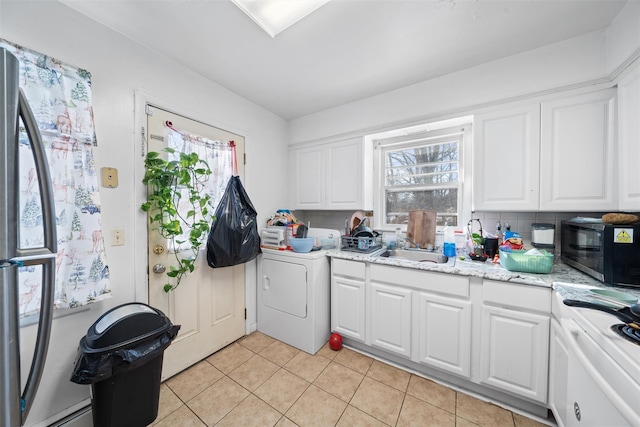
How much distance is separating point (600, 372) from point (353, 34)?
1985 mm

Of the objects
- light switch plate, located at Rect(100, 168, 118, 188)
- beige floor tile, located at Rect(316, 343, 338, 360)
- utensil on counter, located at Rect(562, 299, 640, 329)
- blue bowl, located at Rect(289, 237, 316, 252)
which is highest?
light switch plate, located at Rect(100, 168, 118, 188)

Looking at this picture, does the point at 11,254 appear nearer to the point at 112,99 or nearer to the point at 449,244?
the point at 112,99

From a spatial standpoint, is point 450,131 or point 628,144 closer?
point 628,144

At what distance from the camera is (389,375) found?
5.82 ft

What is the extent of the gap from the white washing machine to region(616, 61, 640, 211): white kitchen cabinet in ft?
6.43

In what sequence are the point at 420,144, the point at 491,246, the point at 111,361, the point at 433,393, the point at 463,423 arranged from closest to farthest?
the point at 111,361 < the point at 463,423 < the point at 433,393 < the point at 491,246 < the point at 420,144

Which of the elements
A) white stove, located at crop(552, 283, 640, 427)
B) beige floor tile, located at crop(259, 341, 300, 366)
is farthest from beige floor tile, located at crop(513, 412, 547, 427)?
beige floor tile, located at crop(259, 341, 300, 366)

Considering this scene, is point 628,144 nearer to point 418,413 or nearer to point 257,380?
point 418,413

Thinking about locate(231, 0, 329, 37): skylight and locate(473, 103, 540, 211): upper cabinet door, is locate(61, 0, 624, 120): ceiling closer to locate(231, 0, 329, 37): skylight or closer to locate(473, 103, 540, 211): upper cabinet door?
locate(231, 0, 329, 37): skylight

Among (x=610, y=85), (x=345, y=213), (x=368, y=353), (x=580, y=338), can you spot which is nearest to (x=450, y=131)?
(x=610, y=85)

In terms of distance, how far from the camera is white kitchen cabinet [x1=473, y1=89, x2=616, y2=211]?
148cm

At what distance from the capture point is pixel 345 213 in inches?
109

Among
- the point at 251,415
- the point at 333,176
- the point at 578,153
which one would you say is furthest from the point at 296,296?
the point at 578,153

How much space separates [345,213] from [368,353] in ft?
4.76
